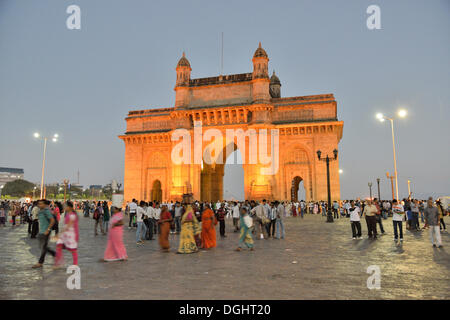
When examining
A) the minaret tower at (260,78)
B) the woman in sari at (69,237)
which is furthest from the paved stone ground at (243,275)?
the minaret tower at (260,78)

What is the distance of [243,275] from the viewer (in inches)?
245

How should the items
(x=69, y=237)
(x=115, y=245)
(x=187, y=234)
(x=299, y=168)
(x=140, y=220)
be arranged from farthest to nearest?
(x=299, y=168)
(x=140, y=220)
(x=187, y=234)
(x=115, y=245)
(x=69, y=237)

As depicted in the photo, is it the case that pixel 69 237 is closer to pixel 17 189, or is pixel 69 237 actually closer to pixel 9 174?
pixel 17 189

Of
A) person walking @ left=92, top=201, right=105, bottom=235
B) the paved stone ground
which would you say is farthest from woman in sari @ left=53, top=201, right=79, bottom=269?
person walking @ left=92, top=201, right=105, bottom=235

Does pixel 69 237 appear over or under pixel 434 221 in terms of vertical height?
under

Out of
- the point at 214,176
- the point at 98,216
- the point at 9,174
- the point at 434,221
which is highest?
the point at 9,174

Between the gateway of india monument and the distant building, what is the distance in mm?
164946

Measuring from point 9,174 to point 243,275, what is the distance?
20072cm

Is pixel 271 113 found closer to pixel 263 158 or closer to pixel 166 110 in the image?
pixel 263 158

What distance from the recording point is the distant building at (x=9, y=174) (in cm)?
16643

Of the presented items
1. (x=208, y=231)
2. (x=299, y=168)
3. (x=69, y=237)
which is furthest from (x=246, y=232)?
(x=299, y=168)

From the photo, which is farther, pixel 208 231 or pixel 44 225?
pixel 208 231

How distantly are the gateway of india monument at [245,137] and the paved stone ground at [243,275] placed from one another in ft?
74.8

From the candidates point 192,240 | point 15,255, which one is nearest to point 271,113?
point 192,240
